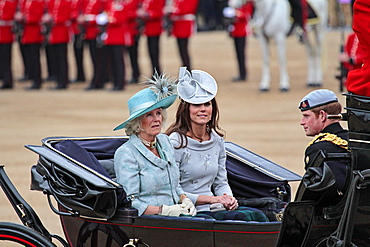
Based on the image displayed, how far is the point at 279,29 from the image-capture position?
43.3 ft

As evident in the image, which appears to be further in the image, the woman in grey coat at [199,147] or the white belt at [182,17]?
the white belt at [182,17]

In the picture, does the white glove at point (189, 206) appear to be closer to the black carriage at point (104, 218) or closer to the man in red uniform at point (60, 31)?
the black carriage at point (104, 218)

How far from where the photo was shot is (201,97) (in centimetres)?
419

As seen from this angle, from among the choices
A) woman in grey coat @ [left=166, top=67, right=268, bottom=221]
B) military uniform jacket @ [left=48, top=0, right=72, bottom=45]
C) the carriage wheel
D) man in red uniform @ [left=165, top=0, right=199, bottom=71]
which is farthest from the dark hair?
military uniform jacket @ [left=48, top=0, right=72, bottom=45]

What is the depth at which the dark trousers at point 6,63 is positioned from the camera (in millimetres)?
15125

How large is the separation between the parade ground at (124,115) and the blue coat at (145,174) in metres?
1.77

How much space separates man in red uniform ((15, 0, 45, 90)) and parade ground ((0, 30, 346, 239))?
0.41 meters

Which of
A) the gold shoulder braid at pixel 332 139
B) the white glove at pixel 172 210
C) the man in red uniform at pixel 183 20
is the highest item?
the man in red uniform at pixel 183 20

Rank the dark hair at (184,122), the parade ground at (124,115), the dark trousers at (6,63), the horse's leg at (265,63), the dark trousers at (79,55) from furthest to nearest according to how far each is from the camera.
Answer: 1. the dark trousers at (79,55)
2. the dark trousers at (6,63)
3. the horse's leg at (265,63)
4. the parade ground at (124,115)
5. the dark hair at (184,122)

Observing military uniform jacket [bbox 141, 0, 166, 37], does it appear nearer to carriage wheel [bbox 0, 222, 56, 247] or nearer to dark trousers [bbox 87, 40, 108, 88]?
dark trousers [bbox 87, 40, 108, 88]

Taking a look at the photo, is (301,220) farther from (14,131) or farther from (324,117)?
(14,131)

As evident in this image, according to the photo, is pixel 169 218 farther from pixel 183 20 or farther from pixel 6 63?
pixel 6 63

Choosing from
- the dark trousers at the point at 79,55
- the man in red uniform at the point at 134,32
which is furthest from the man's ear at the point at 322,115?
the dark trousers at the point at 79,55

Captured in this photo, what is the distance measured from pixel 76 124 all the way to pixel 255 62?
8785mm
